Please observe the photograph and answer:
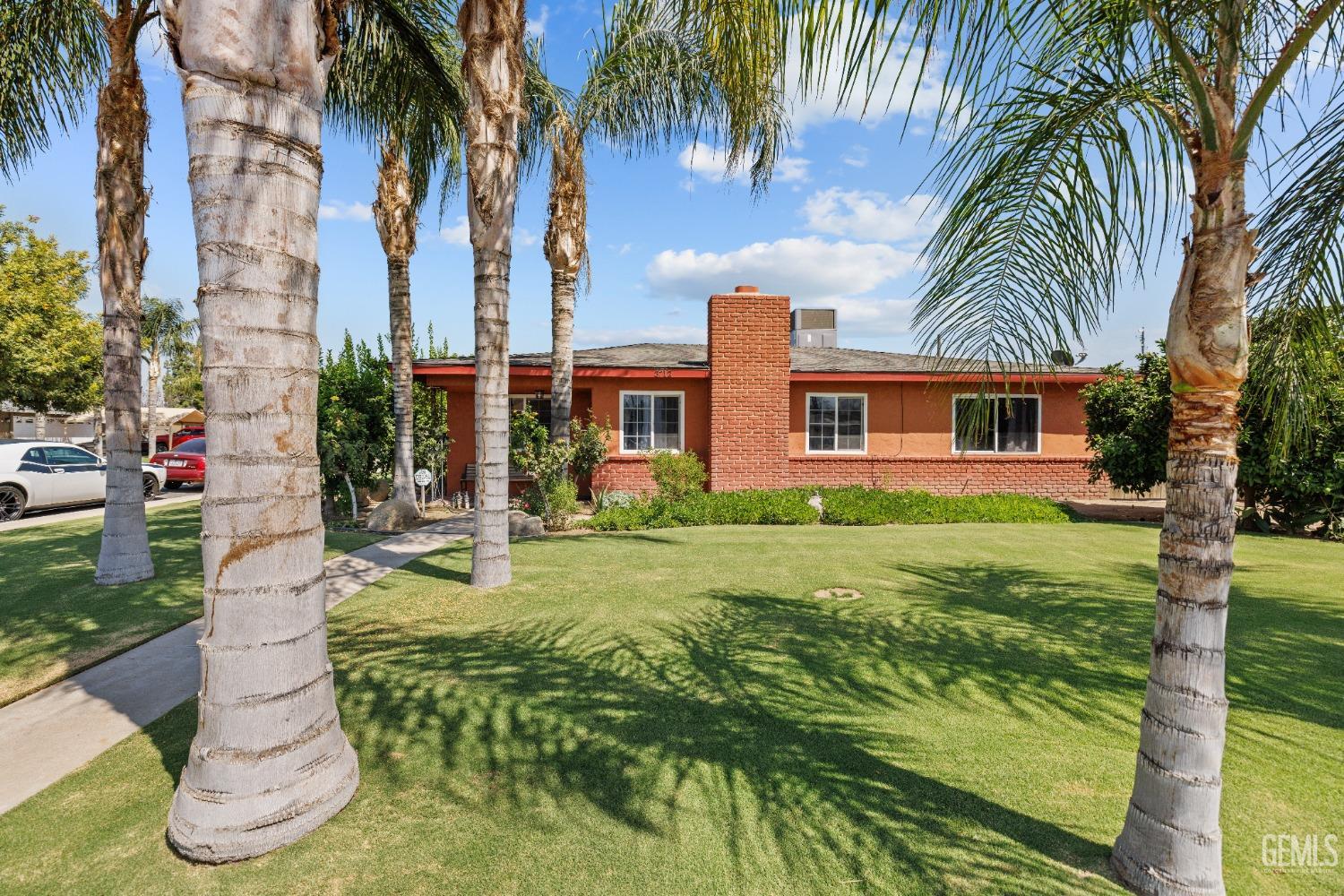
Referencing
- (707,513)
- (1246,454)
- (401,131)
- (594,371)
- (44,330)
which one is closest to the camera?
(401,131)

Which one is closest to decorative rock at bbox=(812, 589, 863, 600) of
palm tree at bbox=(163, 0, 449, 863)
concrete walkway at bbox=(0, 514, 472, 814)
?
palm tree at bbox=(163, 0, 449, 863)

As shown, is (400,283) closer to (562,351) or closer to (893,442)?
(562,351)

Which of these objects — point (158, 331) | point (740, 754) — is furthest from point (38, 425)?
point (740, 754)

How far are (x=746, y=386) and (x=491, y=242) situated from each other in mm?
8664

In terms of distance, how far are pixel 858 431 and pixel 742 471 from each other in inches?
136

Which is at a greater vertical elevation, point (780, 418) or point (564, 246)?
point (564, 246)

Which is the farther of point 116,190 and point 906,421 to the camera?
point 906,421

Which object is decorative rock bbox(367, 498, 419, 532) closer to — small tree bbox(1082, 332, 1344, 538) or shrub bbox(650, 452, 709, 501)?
shrub bbox(650, 452, 709, 501)

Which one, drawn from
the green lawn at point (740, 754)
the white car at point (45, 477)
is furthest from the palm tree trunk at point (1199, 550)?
the white car at point (45, 477)

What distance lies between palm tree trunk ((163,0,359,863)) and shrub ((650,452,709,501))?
1096cm

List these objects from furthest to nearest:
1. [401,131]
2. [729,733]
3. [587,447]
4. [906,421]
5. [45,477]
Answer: [906,421] < [45,477] < [587,447] < [401,131] < [729,733]

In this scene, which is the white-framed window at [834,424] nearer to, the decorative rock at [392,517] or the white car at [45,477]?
the decorative rock at [392,517]

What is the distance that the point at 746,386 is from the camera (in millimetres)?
15117

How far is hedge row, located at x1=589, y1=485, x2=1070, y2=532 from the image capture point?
1254 centimetres
